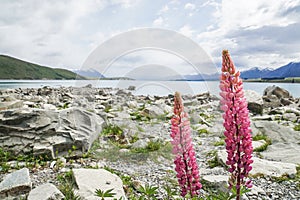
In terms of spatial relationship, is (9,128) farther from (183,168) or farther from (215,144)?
(215,144)

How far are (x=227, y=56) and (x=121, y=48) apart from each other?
8.16 metres

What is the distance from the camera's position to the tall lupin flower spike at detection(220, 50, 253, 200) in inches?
95.9

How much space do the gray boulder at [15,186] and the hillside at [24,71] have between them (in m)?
159

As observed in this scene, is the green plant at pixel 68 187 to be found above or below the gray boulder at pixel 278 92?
below

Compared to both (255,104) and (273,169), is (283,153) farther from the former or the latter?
(255,104)

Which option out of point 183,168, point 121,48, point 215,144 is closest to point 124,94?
point 121,48

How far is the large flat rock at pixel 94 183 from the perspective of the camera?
4.19m

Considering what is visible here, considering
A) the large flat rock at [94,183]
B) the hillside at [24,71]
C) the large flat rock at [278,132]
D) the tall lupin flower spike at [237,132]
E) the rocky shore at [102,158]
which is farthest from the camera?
the hillside at [24,71]

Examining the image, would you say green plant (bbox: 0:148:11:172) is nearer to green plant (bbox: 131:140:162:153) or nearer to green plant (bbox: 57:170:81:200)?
green plant (bbox: 57:170:81:200)

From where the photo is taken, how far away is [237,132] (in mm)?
2451

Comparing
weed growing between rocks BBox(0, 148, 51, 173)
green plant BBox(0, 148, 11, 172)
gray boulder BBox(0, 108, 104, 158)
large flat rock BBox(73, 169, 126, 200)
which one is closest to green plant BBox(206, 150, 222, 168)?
large flat rock BBox(73, 169, 126, 200)

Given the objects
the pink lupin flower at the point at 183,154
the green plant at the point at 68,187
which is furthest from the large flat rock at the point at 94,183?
the pink lupin flower at the point at 183,154

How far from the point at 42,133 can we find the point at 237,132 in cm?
598

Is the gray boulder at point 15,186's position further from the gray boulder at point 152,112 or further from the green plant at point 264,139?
the gray boulder at point 152,112
